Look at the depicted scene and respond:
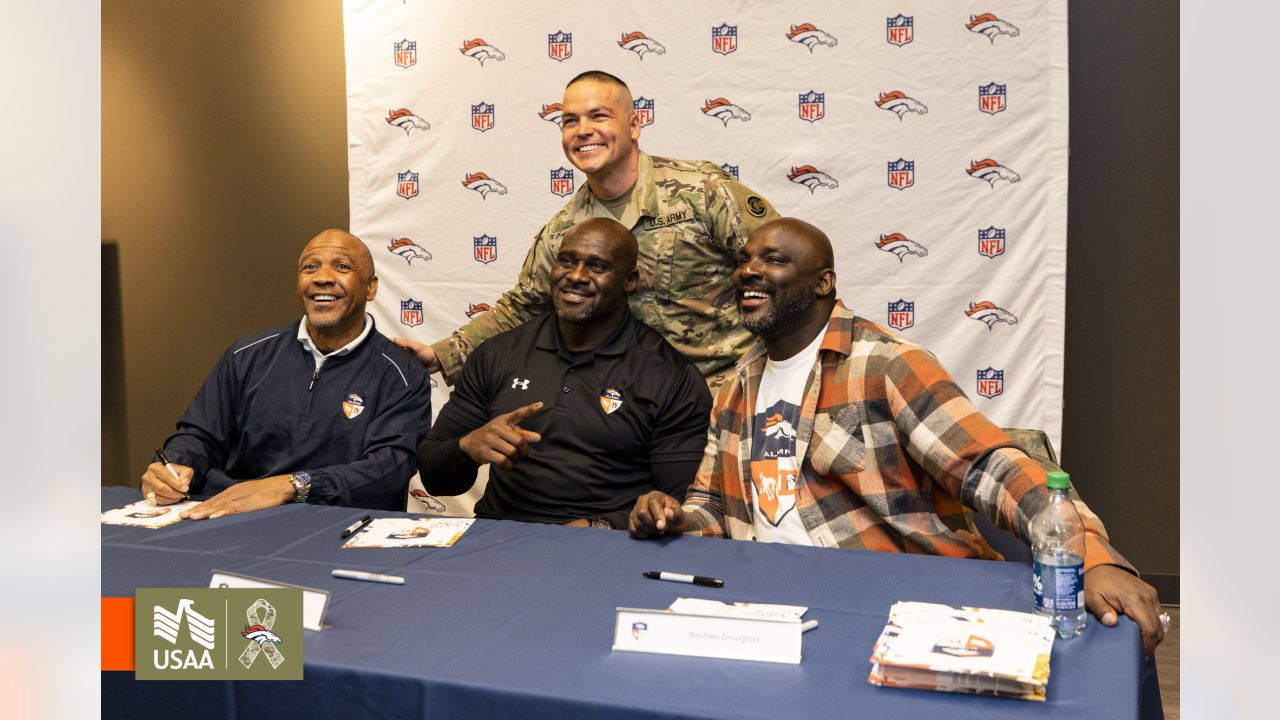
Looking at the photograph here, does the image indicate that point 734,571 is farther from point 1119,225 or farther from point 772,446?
point 1119,225

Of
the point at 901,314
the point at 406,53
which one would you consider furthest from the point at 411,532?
the point at 406,53

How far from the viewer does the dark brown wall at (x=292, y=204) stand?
3201 mm

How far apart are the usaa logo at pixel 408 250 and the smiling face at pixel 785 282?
209cm

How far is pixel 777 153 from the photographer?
3.35m

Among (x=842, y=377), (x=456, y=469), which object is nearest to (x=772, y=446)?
(x=842, y=377)

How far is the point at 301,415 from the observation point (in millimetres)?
2486

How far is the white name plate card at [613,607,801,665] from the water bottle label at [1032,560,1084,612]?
339mm

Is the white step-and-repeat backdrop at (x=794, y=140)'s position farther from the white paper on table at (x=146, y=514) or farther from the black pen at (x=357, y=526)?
the black pen at (x=357, y=526)

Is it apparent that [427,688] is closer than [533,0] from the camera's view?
Yes

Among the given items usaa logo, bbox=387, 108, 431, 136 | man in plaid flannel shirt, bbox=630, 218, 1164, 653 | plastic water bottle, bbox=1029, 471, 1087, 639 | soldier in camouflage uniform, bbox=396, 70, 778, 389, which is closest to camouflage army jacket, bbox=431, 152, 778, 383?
soldier in camouflage uniform, bbox=396, 70, 778, 389

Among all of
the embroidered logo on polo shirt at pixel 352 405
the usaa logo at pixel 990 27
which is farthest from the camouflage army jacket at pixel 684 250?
the usaa logo at pixel 990 27

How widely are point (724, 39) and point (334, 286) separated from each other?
164cm
